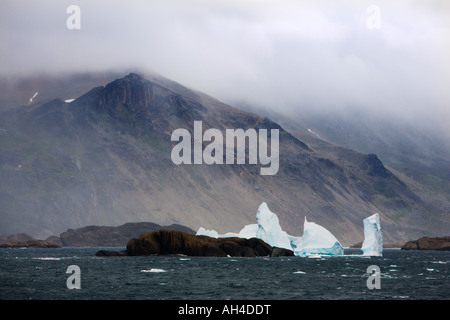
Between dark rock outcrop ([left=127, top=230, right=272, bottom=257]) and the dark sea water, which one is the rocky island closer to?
dark rock outcrop ([left=127, top=230, right=272, bottom=257])

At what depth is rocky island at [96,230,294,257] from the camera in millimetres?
133250

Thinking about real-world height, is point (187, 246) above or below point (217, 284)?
above

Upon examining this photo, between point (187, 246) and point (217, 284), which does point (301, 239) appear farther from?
point (217, 284)

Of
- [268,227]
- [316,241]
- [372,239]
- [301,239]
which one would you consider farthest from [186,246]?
[372,239]

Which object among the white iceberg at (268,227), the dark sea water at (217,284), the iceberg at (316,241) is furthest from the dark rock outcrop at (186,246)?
the dark sea water at (217,284)

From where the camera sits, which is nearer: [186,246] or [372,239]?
[186,246]

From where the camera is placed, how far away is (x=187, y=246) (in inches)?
5305

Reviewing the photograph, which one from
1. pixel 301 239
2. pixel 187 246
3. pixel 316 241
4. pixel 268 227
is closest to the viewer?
pixel 187 246

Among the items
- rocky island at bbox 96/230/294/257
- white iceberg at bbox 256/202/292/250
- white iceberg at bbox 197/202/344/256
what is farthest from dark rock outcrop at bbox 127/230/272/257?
white iceberg at bbox 197/202/344/256

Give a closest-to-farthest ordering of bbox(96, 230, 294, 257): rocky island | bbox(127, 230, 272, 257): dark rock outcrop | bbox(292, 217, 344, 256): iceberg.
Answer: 1. bbox(127, 230, 272, 257): dark rock outcrop
2. bbox(96, 230, 294, 257): rocky island
3. bbox(292, 217, 344, 256): iceberg

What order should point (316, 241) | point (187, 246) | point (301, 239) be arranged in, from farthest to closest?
point (301, 239)
point (316, 241)
point (187, 246)

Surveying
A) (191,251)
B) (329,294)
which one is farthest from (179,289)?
(191,251)
